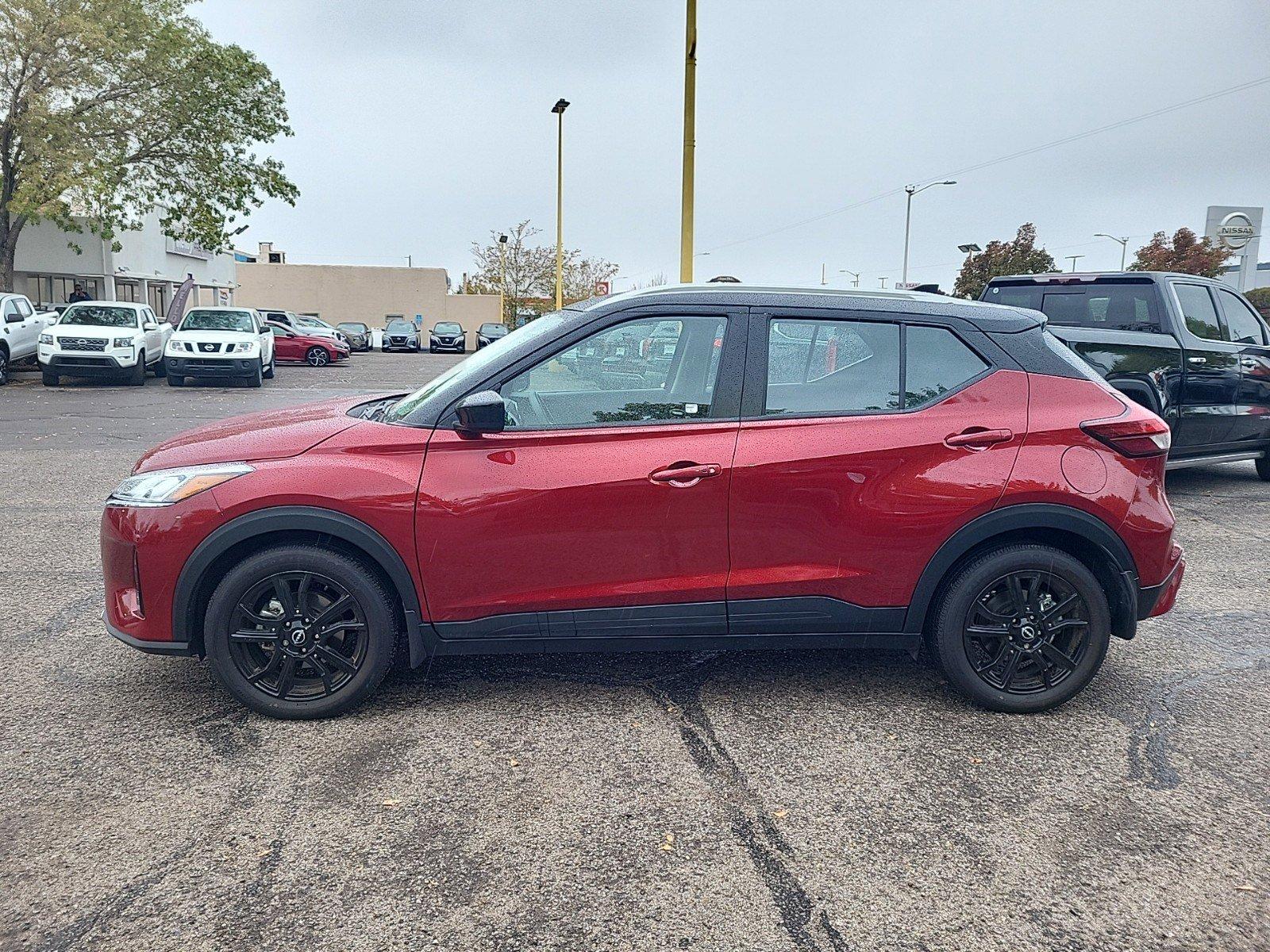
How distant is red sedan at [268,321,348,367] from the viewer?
3216 centimetres

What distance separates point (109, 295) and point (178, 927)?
40108 millimetres

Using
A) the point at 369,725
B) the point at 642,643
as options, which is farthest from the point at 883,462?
the point at 369,725

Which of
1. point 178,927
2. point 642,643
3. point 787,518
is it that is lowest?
point 178,927

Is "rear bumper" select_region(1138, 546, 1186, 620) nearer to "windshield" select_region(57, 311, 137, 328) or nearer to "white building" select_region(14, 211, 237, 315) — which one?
"windshield" select_region(57, 311, 137, 328)

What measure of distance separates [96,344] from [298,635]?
1899 cm

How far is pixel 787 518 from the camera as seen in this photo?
13.0 feet

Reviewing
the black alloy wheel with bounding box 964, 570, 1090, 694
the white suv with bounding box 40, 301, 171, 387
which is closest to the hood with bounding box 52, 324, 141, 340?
the white suv with bounding box 40, 301, 171, 387

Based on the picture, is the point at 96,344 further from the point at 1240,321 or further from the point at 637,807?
the point at 637,807

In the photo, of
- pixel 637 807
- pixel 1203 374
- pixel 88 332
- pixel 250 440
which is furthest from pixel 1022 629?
pixel 88 332

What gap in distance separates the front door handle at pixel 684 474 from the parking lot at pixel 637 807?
971 mm

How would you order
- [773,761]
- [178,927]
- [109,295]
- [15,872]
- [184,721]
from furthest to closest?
[109,295], [184,721], [773,761], [15,872], [178,927]

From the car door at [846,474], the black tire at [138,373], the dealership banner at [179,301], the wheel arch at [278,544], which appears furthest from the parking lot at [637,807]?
the dealership banner at [179,301]

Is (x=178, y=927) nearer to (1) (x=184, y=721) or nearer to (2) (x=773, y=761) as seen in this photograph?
(1) (x=184, y=721)

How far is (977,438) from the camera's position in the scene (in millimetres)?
4047
